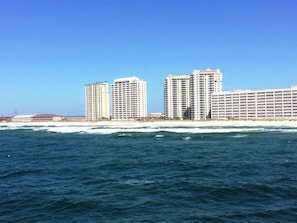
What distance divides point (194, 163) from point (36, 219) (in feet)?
49.7

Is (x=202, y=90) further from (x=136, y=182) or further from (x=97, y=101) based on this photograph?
(x=136, y=182)

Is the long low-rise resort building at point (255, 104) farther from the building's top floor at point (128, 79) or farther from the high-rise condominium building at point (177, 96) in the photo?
the building's top floor at point (128, 79)

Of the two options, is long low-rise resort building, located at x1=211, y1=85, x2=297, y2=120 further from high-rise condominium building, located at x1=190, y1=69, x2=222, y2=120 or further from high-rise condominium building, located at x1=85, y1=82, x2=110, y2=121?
high-rise condominium building, located at x1=85, y1=82, x2=110, y2=121

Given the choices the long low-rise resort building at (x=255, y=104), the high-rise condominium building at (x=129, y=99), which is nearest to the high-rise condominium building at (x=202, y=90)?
the long low-rise resort building at (x=255, y=104)

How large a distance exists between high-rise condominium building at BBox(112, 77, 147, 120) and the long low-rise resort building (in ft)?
142

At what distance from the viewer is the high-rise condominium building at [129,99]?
15812 centimetres

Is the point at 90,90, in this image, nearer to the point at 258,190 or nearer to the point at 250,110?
the point at 250,110

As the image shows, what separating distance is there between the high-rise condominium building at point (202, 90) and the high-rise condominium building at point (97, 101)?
57.2m

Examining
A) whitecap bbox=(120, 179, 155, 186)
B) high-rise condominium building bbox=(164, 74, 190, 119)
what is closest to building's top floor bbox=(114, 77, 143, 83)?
high-rise condominium building bbox=(164, 74, 190, 119)

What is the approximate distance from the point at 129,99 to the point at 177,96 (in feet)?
83.5

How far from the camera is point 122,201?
13625mm

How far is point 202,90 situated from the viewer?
13462 centimetres

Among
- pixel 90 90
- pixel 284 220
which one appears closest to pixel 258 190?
pixel 284 220

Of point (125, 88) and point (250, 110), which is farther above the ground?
point (125, 88)
